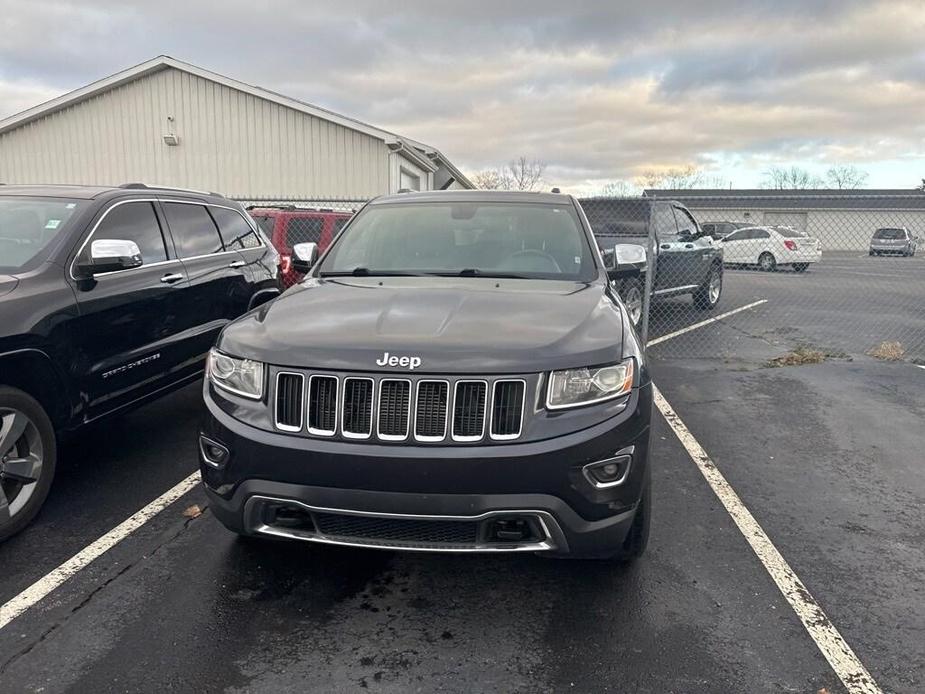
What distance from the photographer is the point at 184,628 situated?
276 cm

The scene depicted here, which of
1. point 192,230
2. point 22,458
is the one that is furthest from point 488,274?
point 192,230

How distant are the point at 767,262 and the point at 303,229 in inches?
663

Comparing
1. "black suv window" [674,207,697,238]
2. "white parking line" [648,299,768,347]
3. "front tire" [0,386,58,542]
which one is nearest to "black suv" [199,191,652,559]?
"front tire" [0,386,58,542]

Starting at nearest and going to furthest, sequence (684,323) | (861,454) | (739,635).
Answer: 1. (739,635)
2. (861,454)
3. (684,323)

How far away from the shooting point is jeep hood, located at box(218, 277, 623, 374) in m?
2.62

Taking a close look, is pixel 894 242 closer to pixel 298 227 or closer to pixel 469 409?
pixel 298 227

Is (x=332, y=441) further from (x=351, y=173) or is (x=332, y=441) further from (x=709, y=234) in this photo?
(x=351, y=173)

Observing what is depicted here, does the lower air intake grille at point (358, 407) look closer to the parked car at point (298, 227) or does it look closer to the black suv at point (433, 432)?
the black suv at point (433, 432)

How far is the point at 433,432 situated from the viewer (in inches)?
101

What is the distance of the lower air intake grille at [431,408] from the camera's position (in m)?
2.57

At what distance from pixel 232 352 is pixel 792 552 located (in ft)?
9.37

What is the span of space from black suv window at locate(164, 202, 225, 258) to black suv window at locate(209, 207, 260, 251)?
11 cm

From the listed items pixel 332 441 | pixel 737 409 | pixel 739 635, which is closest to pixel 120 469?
pixel 332 441

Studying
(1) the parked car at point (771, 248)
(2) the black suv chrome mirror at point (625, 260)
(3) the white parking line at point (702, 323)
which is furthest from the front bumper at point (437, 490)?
(1) the parked car at point (771, 248)
